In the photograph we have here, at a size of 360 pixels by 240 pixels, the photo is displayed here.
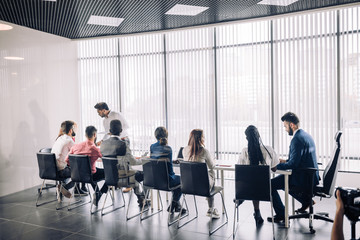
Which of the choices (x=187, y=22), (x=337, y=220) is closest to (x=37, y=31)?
(x=187, y=22)

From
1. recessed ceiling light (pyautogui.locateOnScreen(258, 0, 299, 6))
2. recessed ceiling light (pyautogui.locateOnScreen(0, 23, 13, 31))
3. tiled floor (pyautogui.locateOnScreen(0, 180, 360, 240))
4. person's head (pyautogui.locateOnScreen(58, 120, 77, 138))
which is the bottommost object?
tiled floor (pyautogui.locateOnScreen(0, 180, 360, 240))

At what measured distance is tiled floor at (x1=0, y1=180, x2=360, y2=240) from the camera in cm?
405

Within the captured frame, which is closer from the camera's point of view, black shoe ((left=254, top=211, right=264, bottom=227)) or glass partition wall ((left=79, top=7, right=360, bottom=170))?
black shoe ((left=254, top=211, right=264, bottom=227))

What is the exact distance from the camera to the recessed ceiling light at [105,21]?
619 cm

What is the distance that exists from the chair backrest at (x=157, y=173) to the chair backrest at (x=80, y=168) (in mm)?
980

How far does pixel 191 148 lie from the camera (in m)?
4.29

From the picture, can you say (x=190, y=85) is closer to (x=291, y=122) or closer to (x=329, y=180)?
(x=291, y=122)

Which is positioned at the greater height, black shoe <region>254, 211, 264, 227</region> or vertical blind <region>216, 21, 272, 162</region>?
vertical blind <region>216, 21, 272, 162</region>

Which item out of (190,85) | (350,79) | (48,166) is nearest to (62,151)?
(48,166)

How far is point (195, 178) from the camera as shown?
4074 millimetres

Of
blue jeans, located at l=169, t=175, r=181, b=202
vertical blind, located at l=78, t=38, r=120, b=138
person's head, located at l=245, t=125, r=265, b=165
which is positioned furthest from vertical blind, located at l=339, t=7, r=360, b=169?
vertical blind, located at l=78, t=38, r=120, b=138

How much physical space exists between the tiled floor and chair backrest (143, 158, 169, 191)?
0.54 m

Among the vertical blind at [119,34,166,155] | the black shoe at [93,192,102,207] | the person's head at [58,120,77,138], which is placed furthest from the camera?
the vertical blind at [119,34,166,155]

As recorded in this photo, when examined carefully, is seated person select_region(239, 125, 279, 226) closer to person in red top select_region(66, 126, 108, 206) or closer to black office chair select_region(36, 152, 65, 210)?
person in red top select_region(66, 126, 108, 206)
